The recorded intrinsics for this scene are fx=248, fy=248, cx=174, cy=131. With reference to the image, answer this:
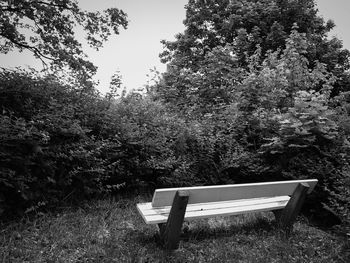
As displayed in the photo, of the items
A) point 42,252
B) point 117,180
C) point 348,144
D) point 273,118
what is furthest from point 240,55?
point 42,252

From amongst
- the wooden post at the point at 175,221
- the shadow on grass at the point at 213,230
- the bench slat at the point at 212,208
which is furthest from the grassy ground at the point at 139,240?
the bench slat at the point at 212,208

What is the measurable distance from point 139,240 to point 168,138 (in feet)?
8.33

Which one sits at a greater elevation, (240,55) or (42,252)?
(240,55)

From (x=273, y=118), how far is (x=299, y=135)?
831 millimetres

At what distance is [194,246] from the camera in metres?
3.20

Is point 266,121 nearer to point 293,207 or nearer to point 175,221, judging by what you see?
point 293,207

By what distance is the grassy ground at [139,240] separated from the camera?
2738 millimetres

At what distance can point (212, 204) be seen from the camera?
3.43 meters

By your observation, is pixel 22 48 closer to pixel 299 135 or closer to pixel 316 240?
pixel 299 135

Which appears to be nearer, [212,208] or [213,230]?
[212,208]

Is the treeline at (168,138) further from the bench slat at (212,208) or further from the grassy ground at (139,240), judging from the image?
the bench slat at (212,208)

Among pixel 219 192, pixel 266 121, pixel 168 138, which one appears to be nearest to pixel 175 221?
pixel 219 192

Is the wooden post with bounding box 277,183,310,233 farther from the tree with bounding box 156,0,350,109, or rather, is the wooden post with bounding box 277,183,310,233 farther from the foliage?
the tree with bounding box 156,0,350,109

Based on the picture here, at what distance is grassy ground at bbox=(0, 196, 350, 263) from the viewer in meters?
2.74
